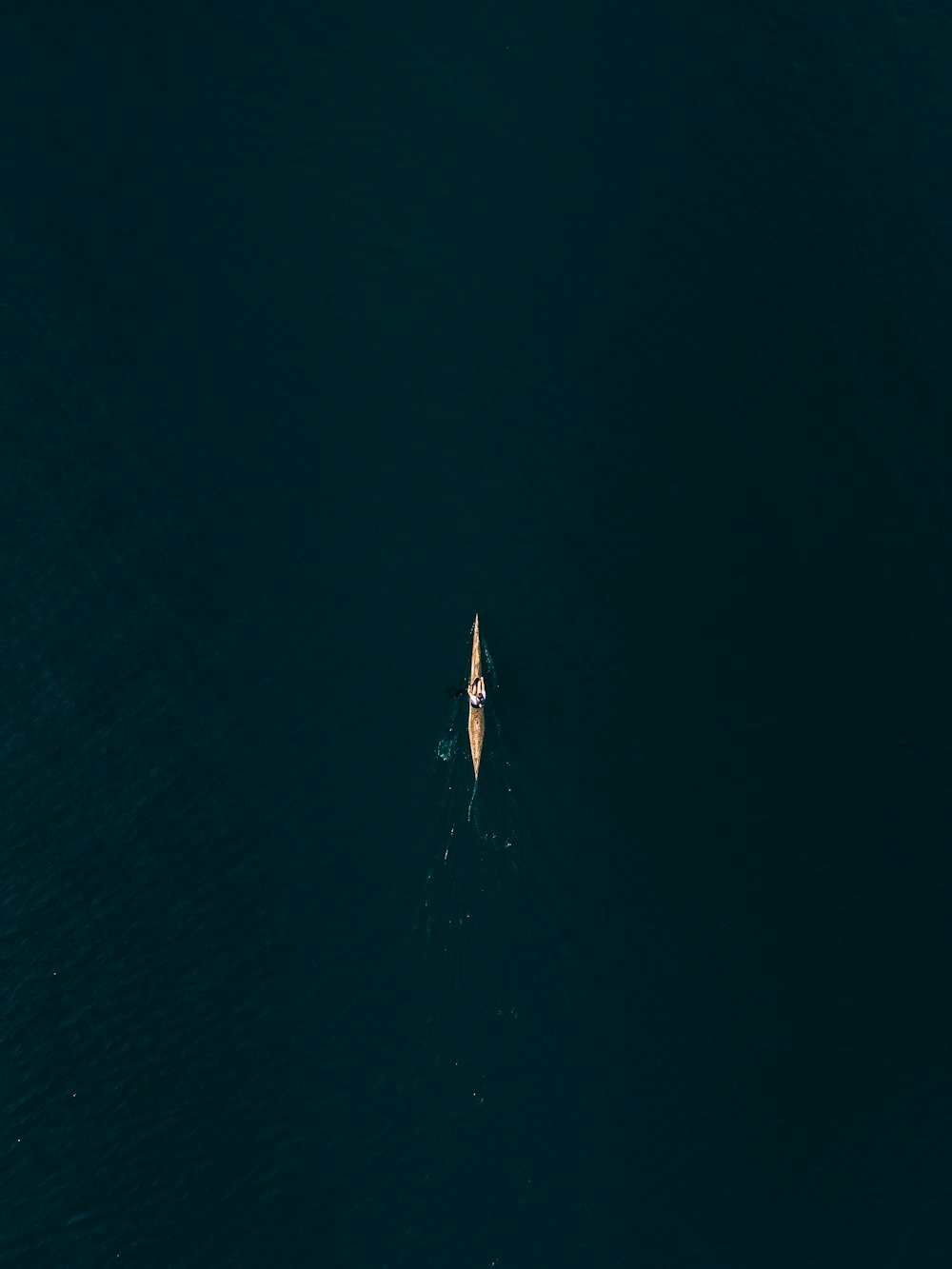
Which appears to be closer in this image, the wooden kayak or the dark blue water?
the dark blue water

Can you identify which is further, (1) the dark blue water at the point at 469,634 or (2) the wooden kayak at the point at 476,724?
(2) the wooden kayak at the point at 476,724

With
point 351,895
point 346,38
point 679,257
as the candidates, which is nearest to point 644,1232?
point 351,895

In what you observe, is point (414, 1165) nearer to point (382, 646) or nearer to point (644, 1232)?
point (644, 1232)

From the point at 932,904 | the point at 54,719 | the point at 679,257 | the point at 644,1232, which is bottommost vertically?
the point at 644,1232

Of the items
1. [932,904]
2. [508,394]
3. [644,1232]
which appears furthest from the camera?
[508,394]

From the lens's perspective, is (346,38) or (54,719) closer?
(54,719)

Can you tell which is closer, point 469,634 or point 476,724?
point 476,724

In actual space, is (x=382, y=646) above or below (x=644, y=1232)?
above

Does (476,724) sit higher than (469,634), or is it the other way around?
(469,634)
